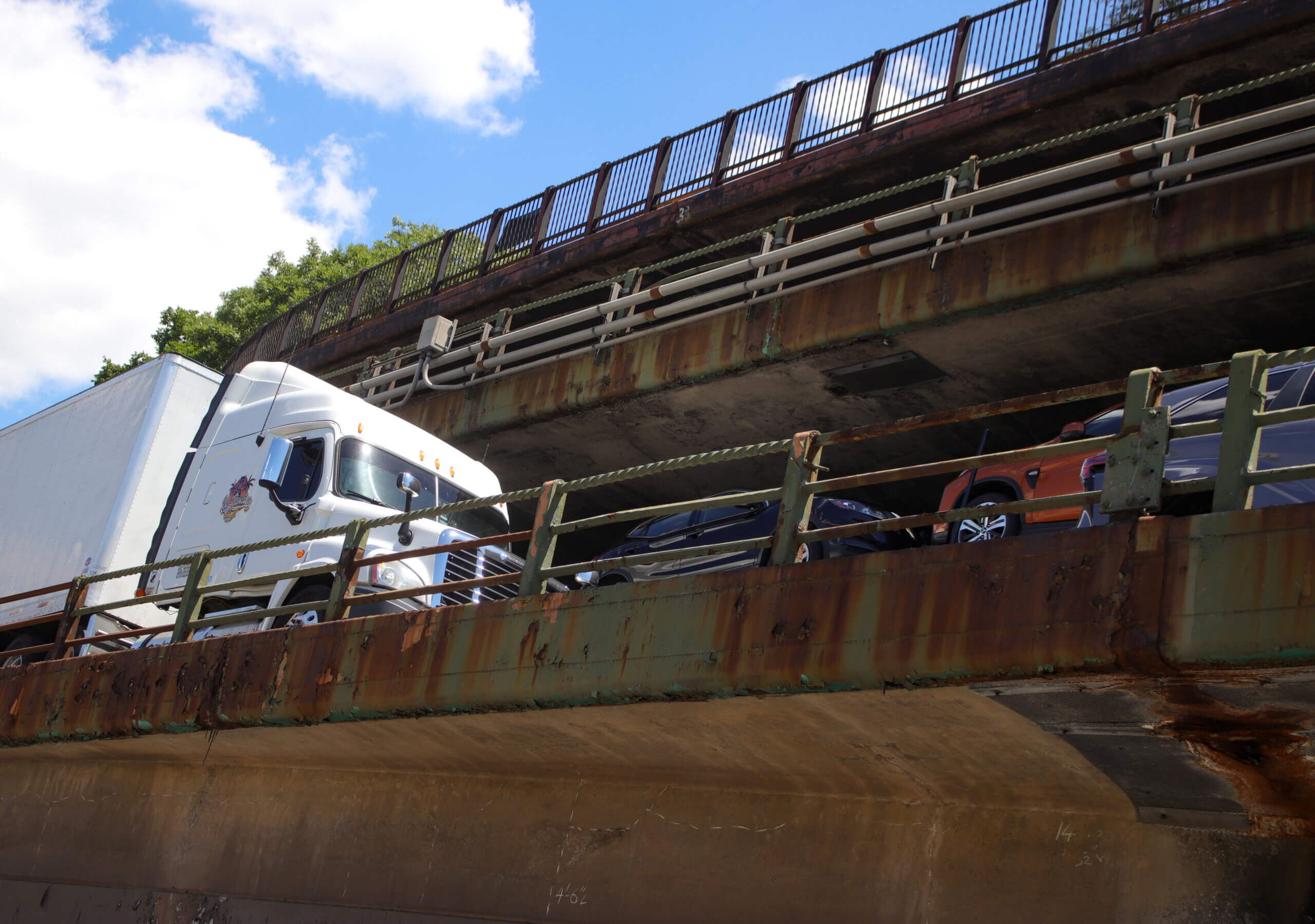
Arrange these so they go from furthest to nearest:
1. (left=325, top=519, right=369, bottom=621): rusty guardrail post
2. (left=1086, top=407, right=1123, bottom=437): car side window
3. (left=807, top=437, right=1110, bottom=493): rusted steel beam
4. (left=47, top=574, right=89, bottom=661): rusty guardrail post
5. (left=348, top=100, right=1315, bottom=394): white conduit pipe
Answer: (left=47, top=574, right=89, bottom=661): rusty guardrail post < (left=348, top=100, right=1315, bottom=394): white conduit pipe < (left=325, top=519, right=369, bottom=621): rusty guardrail post < (left=1086, top=407, right=1123, bottom=437): car side window < (left=807, top=437, right=1110, bottom=493): rusted steel beam

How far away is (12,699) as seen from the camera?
12.1 meters

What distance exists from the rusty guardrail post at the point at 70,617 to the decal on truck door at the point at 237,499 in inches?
60.2

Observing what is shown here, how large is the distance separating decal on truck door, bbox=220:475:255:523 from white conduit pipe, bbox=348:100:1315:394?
5012 millimetres

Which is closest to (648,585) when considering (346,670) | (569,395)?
(346,670)

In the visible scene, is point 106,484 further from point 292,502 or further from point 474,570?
point 474,570

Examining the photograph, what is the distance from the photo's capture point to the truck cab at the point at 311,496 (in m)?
11.5

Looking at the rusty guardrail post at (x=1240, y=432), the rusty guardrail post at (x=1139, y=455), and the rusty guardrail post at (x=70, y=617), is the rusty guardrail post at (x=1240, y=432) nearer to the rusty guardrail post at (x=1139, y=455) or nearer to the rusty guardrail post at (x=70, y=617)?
the rusty guardrail post at (x=1139, y=455)

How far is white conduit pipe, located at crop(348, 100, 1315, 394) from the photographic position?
1073 centimetres

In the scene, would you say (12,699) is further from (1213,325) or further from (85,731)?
(1213,325)

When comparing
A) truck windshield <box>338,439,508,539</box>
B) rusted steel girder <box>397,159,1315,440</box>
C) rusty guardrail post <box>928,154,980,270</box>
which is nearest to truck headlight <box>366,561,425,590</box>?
truck windshield <box>338,439,508,539</box>

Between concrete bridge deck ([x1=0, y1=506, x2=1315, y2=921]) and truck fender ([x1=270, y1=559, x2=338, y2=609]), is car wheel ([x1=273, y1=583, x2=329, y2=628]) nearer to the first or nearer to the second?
truck fender ([x1=270, y1=559, x2=338, y2=609])

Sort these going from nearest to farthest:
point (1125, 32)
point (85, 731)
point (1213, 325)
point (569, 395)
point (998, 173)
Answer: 1. point (85, 731)
2. point (1213, 325)
3. point (1125, 32)
4. point (998, 173)
5. point (569, 395)

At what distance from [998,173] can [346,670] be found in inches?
398

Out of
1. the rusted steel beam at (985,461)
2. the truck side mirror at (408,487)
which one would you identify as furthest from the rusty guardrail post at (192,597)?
the rusted steel beam at (985,461)
